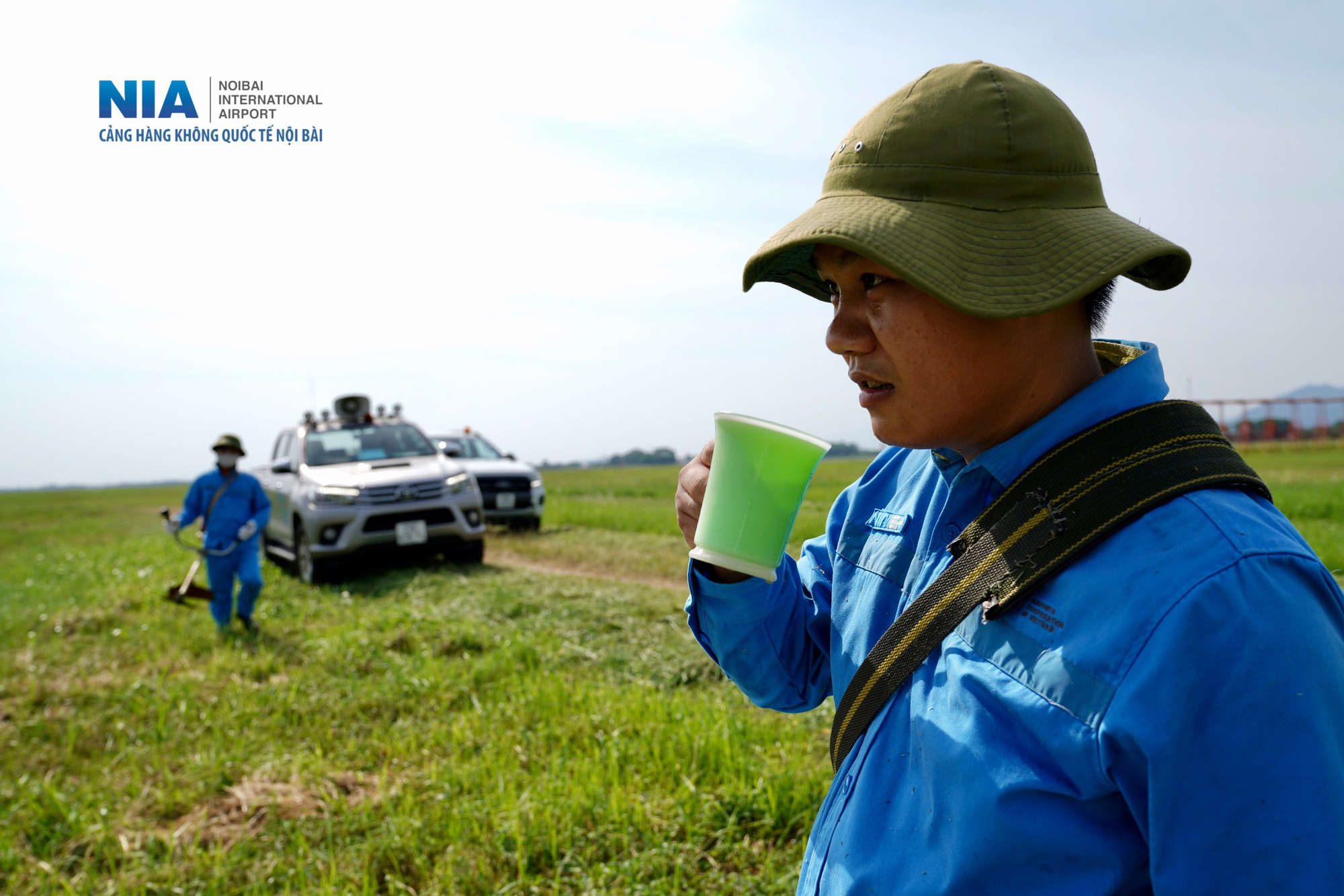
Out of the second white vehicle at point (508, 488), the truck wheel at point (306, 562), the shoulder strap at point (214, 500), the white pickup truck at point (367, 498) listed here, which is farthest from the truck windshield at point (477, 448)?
the shoulder strap at point (214, 500)

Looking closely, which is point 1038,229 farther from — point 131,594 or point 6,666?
point 131,594

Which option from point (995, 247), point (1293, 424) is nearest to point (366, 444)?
point (995, 247)

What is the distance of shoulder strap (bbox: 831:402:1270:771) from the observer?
1.09 meters

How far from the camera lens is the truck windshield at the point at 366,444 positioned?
10.5 meters

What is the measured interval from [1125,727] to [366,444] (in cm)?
1075

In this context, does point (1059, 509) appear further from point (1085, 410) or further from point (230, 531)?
point (230, 531)

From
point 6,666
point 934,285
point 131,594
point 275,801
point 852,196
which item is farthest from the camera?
point 131,594

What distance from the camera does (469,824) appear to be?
143 inches

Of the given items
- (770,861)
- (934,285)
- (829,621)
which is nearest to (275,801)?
(770,861)

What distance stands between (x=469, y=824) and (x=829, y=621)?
8.07 ft

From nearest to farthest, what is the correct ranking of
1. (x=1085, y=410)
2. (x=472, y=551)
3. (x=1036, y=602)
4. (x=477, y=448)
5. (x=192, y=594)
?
(x=1036, y=602) < (x=1085, y=410) < (x=192, y=594) < (x=472, y=551) < (x=477, y=448)

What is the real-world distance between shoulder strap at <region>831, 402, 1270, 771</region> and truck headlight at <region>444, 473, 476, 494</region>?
898 centimetres

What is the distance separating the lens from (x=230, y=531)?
27.7 ft

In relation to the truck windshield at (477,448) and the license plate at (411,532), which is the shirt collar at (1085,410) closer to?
the license plate at (411,532)
